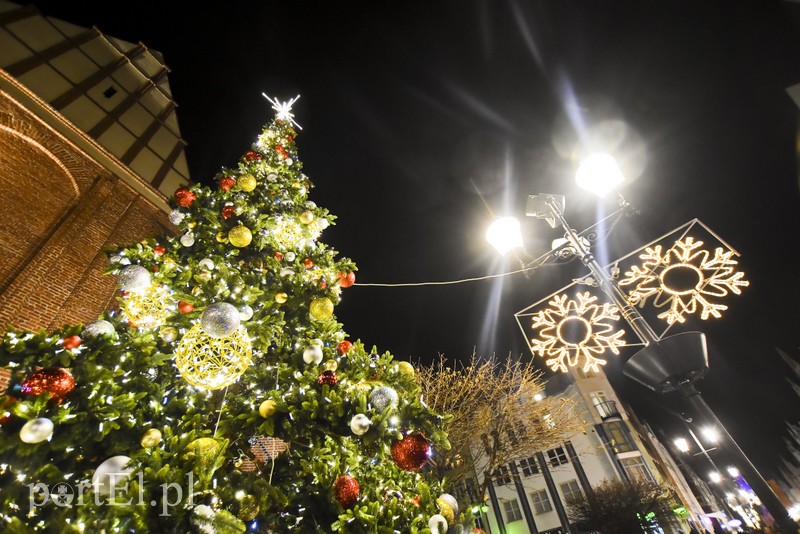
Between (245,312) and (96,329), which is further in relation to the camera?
(245,312)

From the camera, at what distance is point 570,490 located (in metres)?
21.2

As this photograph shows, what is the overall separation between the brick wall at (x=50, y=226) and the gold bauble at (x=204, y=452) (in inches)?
199

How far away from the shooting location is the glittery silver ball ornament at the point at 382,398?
100 inches

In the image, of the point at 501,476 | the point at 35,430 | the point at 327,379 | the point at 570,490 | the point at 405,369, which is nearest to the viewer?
the point at 35,430

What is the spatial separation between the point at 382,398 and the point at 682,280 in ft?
13.2

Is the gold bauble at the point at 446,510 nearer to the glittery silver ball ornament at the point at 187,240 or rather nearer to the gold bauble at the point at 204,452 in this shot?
the gold bauble at the point at 204,452

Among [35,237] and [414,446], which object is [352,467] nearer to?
[414,446]

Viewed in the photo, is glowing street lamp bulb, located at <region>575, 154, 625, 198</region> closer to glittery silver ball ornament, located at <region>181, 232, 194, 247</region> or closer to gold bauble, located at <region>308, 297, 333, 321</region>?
gold bauble, located at <region>308, 297, 333, 321</region>

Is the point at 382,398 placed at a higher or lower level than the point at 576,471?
lower

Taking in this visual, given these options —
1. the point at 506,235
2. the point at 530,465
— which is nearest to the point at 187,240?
the point at 506,235

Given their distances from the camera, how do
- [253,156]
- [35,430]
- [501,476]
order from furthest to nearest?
[501,476], [253,156], [35,430]

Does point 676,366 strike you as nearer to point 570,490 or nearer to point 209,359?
point 209,359

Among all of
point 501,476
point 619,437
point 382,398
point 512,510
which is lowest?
point 382,398

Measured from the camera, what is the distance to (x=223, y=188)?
4.57 m
